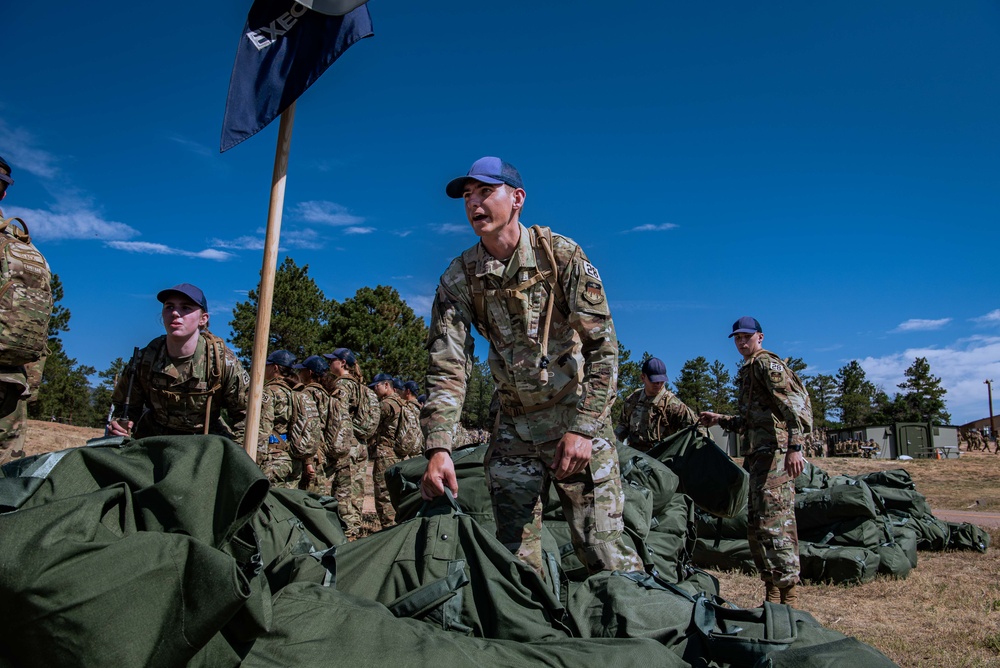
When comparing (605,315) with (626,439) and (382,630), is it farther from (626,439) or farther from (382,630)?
(626,439)

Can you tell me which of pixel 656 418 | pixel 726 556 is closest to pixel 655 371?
pixel 656 418

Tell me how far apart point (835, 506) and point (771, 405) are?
6.86ft

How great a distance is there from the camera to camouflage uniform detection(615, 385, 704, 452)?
786 cm

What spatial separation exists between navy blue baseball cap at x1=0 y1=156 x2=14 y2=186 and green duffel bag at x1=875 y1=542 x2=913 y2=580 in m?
7.68

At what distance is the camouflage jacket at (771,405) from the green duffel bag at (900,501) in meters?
3.11

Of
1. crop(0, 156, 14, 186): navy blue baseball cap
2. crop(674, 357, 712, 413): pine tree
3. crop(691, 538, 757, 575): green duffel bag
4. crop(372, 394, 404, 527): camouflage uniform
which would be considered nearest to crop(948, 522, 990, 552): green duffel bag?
crop(691, 538, 757, 575): green duffel bag

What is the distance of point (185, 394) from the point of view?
483 cm

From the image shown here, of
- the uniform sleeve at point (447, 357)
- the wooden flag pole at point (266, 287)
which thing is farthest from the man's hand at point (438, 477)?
the wooden flag pole at point (266, 287)

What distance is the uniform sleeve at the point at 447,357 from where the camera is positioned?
3.29 metres

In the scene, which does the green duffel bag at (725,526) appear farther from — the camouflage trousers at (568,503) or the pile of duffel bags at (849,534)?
the camouflage trousers at (568,503)

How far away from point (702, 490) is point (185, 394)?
4.05 metres

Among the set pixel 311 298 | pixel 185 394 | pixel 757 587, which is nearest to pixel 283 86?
pixel 185 394

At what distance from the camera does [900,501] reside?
805cm

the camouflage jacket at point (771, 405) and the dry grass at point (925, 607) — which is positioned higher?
the camouflage jacket at point (771, 405)
